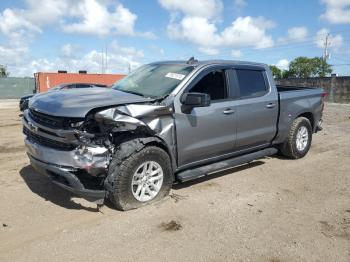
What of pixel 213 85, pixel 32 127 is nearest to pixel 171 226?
pixel 32 127

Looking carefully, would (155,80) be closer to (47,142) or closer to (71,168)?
(47,142)

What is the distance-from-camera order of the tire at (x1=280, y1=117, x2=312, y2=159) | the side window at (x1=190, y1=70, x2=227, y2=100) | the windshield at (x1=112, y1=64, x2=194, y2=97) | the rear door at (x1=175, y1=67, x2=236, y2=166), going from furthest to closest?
the tire at (x1=280, y1=117, x2=312, y2=159), the side window at (x1=190, y1=70, x2=227, y2=100), the windshield at (x1=112, y1=64, x2=194, y2=97), the rear door at (x1=175, y1=67, x2=236, y2=166)

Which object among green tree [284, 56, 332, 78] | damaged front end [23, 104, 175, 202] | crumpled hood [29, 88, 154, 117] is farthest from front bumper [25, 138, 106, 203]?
green tree [284, 56, 332, 78]

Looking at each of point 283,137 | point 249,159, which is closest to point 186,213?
point 249,159

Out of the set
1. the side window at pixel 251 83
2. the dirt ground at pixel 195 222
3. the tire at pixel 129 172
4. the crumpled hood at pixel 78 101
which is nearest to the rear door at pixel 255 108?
the side window at pixel 251 83

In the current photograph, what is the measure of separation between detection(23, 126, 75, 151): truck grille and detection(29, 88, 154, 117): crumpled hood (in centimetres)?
35

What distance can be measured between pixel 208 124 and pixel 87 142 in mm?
1899

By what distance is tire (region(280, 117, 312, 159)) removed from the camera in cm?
→ 747

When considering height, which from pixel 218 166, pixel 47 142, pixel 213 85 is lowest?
pixel 218 166

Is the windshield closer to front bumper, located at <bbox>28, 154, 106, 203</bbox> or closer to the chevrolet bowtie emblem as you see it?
the chevrolet bowtie emblem

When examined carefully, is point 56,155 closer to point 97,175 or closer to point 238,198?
point 97,175

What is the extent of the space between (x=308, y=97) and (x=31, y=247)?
6.07 m

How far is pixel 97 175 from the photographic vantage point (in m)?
4.53

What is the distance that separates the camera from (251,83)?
6527 millimetres
